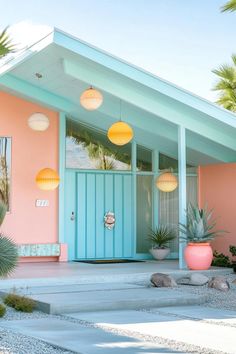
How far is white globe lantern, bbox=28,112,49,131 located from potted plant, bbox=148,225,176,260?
410cm

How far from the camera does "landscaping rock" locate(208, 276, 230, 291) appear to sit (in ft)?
37.8

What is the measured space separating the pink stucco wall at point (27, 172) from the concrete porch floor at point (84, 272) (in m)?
0.91

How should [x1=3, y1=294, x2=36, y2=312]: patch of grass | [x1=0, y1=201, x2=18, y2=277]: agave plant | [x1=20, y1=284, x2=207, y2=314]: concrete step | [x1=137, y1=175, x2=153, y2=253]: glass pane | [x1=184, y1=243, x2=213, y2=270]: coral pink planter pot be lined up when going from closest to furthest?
[x1=0, y1=201, x2=18, y2=277]: agave plant → [x1=3, y1=294, x2=36, y2=312]: patch of grass → [x1=20, y1=284, x2=207, y2=314]: concrete step → [x1=184, y1=243, x2=213, y2=270]: coral pink planter pot → [x1=137, y1=175, x2=153, y2=253]: glass pane

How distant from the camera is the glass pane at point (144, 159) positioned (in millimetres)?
16594

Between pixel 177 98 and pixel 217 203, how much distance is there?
3.80 meters

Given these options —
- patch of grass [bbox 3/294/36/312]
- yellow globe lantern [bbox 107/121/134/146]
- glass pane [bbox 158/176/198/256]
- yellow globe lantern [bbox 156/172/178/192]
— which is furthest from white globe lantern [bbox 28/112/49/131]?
patch of grass [bbox 3/294/36/312]

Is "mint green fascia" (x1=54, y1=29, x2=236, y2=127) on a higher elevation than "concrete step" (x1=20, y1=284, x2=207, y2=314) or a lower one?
higher

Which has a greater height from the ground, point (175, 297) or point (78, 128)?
point (78, 128)

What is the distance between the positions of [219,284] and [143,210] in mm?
5299

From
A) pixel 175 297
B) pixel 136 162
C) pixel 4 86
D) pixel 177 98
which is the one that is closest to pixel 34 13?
pixel 4 86

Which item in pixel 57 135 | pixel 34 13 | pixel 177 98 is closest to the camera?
pixel 177 98

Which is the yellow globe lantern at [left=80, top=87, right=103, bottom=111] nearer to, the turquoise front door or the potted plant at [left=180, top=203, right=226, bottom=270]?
the potted plant at [left=180, top=203, right=226, bottom=270]

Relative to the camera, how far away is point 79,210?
15938 millimetres

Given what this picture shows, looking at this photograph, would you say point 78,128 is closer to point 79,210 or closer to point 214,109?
point 79,210
